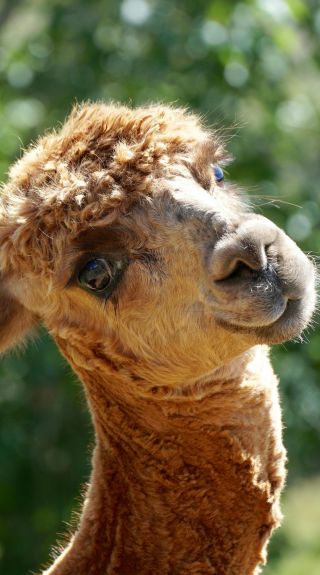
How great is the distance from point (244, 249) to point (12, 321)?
4.21 feet

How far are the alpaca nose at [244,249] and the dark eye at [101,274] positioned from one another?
453mm

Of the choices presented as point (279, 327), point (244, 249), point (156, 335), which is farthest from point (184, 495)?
point (244, 249)

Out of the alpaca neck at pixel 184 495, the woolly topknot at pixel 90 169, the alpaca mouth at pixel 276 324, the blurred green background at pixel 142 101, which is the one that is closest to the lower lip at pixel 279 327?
the alpaca mouth at pixel 276 324

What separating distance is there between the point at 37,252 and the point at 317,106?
5680 millimetres

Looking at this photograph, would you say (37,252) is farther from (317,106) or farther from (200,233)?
(317,106)

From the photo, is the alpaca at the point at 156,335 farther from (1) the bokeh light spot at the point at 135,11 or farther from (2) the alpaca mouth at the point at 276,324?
(1) the bokeh light spot at the point at 135,11

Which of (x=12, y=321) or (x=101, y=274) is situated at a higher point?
(x=101, y=274)

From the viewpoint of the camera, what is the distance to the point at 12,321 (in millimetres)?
4574

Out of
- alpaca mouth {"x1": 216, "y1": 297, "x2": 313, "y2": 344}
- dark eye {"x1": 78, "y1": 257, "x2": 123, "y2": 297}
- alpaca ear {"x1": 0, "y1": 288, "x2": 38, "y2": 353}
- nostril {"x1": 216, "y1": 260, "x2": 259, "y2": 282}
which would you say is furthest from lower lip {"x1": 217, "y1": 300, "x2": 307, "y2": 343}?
alpaca ear {"x1": 0, "y1": 288, "x2": 38, "y2": 353}

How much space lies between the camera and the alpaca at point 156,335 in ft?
13.2

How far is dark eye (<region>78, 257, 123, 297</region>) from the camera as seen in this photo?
4.12 metres

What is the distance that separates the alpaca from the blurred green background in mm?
3979

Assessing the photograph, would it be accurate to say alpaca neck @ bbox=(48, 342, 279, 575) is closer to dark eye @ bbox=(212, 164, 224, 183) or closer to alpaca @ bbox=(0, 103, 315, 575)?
alpaca @ bbox=(0, 103, 315, 575)

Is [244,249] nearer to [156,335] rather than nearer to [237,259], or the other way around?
[237,259]
